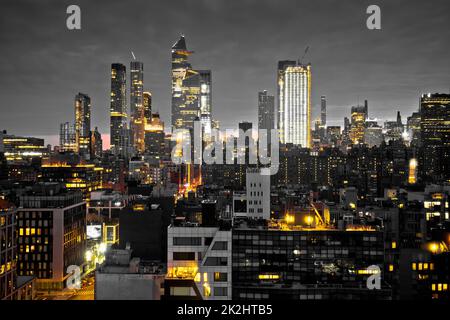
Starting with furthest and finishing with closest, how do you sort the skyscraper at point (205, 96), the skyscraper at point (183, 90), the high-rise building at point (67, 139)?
1. the skyscraper at point (205, 96)
2. the skyscraper at point (183, 90)
3. the high-rise building at point (67, 139)

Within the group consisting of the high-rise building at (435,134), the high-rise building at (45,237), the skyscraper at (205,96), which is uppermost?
the skyscraper at (205,96)

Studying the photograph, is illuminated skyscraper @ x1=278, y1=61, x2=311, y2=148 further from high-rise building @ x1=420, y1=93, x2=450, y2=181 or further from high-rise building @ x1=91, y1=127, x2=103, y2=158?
high-rise building @ x1=420, y1=93, x2=450, y2=181

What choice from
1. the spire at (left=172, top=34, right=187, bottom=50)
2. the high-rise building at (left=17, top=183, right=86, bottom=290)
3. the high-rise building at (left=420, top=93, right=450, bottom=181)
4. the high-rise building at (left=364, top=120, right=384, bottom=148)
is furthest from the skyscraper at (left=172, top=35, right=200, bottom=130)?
the high-rise building at (left=17, top=183, right=86, bottom=290)

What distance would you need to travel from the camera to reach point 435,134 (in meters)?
66.7

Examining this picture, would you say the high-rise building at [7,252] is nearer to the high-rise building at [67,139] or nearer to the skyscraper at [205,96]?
the high-rise building at [67,139]

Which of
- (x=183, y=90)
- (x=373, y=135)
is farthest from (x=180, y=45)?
(x=373, y=135)

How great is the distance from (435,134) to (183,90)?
83023mm

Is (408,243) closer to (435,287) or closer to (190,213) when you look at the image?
(435,287)

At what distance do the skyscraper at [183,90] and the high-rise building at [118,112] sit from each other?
46.6 ft

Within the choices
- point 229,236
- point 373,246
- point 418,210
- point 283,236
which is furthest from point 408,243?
point 229,236

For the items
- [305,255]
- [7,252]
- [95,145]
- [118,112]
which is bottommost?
[7,252]

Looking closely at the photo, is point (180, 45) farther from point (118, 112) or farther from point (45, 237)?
point (45, 237)

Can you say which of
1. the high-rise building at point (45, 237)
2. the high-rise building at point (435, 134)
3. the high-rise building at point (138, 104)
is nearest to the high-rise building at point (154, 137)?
the high-rise building at point (138, 104)

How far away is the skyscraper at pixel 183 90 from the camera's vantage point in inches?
5143
